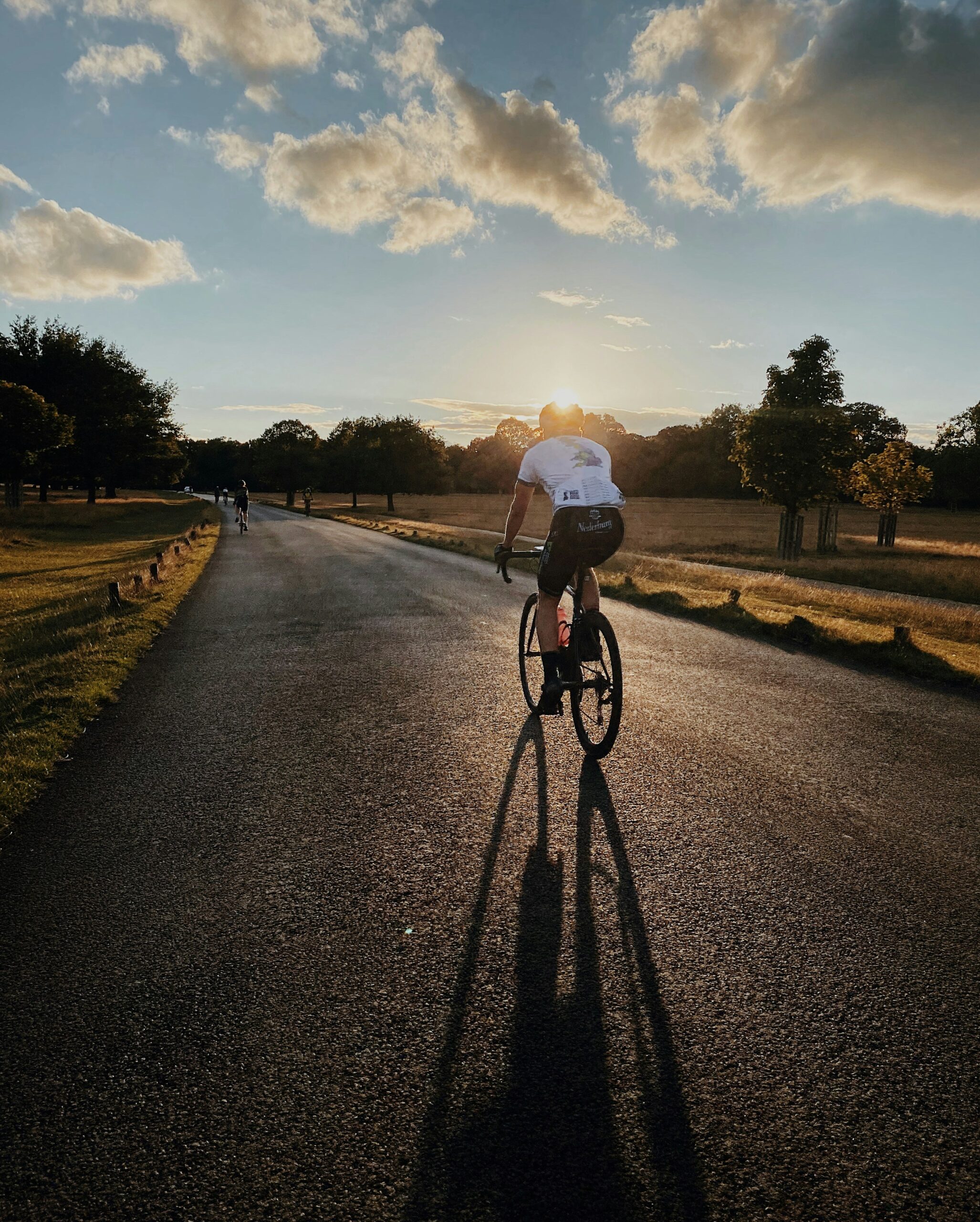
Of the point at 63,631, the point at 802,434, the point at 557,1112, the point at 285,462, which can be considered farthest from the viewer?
the point at 285,462

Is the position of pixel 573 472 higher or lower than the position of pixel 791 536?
higher

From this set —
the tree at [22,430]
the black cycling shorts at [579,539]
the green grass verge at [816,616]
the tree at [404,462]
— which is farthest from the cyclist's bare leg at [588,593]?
the tree at [404,462]

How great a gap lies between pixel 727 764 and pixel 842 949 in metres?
2.09

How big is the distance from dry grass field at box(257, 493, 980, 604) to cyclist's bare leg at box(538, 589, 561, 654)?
65.8ft

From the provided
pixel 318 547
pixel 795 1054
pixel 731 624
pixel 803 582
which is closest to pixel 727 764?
pixel 795 1054

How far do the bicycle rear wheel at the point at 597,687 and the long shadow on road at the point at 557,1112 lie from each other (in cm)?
200

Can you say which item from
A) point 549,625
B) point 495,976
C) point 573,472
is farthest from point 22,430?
point 495,976

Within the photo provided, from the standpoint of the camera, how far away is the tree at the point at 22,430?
31625mm

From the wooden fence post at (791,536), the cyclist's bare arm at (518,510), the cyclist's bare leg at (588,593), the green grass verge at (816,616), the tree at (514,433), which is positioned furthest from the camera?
the tree at (514,433)

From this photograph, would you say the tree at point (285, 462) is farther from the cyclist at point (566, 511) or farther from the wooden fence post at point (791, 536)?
the cyclist at point (566, 511)

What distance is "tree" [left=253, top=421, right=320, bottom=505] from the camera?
83.6m

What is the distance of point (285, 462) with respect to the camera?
8394 cm

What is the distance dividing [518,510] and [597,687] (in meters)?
1.48

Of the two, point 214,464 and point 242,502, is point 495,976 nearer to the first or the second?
point 242,502
